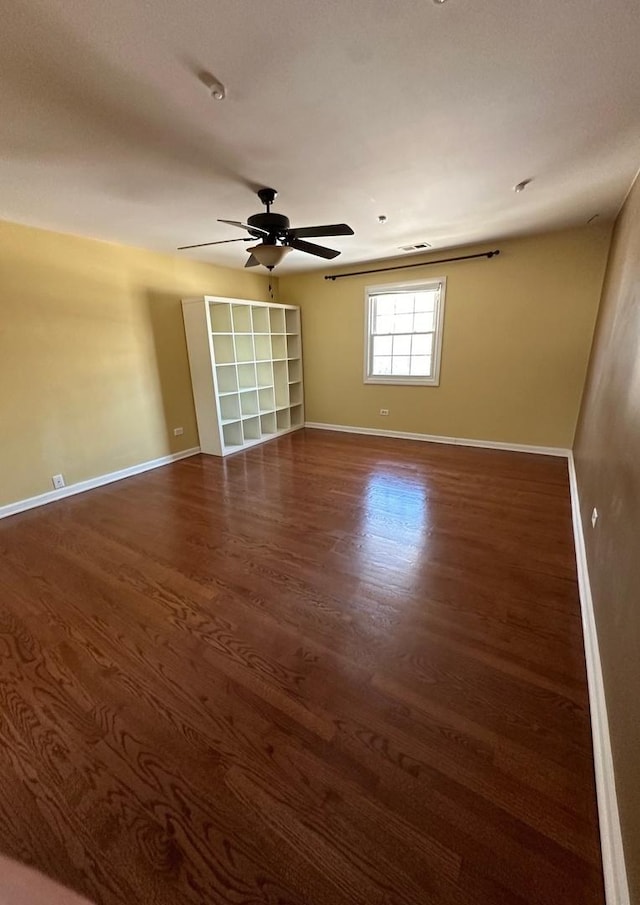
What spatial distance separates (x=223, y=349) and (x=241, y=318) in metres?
0.51

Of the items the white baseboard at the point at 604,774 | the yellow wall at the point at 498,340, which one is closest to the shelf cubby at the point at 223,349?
the yellow wall at the point at 498,340

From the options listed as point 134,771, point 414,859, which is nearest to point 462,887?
point 414,859

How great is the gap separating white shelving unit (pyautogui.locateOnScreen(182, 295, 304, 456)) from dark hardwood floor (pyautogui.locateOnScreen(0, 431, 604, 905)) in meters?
2.23

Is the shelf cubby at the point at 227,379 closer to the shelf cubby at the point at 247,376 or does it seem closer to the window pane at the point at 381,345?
the shelf cubby at the point at 247,376

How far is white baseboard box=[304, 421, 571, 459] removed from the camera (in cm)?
429

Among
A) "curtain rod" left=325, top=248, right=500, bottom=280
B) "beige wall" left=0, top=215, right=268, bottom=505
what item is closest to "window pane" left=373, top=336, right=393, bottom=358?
"curtain rod" left=325, top=248, right=500, bottom=280

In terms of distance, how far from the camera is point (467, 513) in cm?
295

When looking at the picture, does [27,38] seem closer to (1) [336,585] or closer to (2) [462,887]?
(1) [336,585]

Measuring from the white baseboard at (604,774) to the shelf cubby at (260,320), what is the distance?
4717 millimetres

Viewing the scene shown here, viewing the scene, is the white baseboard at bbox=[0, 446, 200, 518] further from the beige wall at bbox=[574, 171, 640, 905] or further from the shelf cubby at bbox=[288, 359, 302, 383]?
the beige wall at bbox=[574, 171, 640, 905]

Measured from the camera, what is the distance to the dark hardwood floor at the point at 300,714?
0.99 meters

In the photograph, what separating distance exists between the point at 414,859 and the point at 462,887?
126 mm

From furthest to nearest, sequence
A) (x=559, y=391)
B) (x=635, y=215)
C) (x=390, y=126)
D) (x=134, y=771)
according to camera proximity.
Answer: (x=559, y=391) → (x=635, y=215) → (x=390, y=126) → (x=134, y=771)

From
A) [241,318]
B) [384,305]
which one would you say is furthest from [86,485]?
[384,305]
